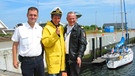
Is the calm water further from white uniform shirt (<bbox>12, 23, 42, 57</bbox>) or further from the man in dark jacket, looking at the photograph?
white uniform shirt (<bbox>12, 23, 42, 57</bbox>)

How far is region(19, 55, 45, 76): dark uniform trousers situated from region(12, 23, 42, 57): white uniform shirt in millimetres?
100

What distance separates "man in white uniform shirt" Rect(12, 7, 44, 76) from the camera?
4.88 metres

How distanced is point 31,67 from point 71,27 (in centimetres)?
120

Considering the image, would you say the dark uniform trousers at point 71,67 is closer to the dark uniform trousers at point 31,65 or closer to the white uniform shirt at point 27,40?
the dark uniform trousers at point 31,65

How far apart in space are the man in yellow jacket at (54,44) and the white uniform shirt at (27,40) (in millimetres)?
159

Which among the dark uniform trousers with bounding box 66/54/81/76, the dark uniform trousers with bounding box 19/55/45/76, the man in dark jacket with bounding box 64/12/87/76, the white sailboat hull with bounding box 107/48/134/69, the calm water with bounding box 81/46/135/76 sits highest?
the man in dark jacket with bounding box 64/12/87/76

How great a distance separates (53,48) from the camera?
5.02 metres

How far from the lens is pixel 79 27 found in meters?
5.36

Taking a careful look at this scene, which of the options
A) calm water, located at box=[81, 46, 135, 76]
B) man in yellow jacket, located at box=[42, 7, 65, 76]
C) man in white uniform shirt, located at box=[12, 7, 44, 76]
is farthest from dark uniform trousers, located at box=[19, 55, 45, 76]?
calm water, located at box=[81, 46, 135, 76]

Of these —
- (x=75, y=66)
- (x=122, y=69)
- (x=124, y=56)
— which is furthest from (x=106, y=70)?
(x=75, y=66)

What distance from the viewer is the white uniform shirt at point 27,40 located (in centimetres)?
488

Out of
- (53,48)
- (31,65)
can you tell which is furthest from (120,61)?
(31,65)

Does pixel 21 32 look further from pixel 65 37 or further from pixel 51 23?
pixel 65 37

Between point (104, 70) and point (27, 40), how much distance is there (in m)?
23.6
